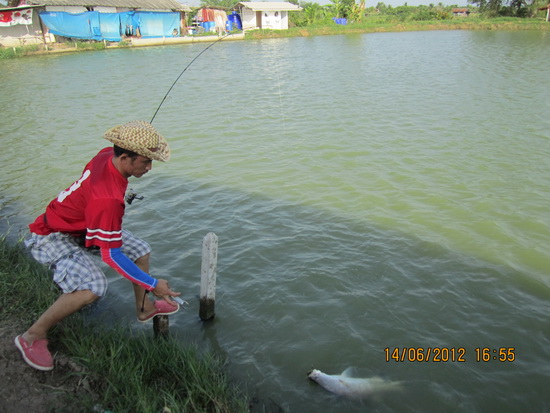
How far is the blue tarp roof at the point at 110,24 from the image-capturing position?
32.2 meters

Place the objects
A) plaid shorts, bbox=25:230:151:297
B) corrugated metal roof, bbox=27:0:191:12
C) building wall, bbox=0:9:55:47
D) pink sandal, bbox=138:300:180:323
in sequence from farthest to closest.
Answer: corrugated metal roof, bbox=27:0:191:12 → building wall, bbox=0:9:55:47 → pink sandal, bbox=138:300:180:323 → plaid shorts, bbox=25:230:151:297

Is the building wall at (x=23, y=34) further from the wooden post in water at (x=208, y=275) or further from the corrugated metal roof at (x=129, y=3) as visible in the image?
the wooden post in water at (x=208, y=275)

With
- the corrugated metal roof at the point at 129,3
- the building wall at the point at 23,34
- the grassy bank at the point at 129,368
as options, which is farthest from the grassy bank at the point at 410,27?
the grassy bank at the point at 129,368

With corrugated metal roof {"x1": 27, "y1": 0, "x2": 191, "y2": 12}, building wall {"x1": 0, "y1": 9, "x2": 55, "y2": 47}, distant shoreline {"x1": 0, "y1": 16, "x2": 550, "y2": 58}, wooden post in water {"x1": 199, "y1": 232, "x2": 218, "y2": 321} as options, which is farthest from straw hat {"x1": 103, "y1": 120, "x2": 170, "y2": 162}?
corrugated metal roof {"x1": 27, "y1": 0, "x2": 191, "y2": 12}

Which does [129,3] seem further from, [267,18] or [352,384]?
[352,384]

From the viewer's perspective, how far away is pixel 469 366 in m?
3.68

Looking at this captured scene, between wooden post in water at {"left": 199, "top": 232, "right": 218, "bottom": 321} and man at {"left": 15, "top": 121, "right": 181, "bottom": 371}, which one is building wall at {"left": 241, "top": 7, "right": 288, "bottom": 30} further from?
man at {"left": 15, "top": 121, "right": 181, "bottom": 371}

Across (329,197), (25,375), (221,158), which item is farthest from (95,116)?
(25,375)

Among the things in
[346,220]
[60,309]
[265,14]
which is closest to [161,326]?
[60,309]

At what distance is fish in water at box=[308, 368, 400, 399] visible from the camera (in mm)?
3391
